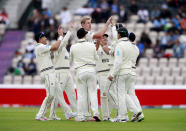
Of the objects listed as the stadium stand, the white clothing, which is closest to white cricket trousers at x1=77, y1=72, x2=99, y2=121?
the stadium stand

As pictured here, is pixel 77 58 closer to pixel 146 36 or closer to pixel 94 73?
pixel 94 73

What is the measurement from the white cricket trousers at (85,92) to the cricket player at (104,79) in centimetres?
80

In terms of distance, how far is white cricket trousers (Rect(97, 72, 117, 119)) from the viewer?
16297 mm

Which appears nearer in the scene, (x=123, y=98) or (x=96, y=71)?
(x=123, y=98)

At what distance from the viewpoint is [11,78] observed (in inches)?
1165

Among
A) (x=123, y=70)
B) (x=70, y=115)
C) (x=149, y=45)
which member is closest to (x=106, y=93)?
(x=123, y=70)

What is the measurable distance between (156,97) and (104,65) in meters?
8.58

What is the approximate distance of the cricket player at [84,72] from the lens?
15570 mm

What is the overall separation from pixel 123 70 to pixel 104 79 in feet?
3.73

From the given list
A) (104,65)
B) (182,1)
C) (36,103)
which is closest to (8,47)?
(36,103)

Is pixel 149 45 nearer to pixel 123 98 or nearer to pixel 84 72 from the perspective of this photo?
pixel 123 98

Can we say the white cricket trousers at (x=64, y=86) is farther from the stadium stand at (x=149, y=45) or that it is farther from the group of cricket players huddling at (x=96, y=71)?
the stadium stand at (x=149, y=45)

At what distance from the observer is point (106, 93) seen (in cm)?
1639

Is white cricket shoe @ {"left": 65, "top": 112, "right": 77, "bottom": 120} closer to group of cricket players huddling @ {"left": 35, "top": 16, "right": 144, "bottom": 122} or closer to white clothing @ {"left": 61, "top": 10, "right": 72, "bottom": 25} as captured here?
group of cricket players huddling @ {"left": 35, "top": 16, "right": 144, "bottom": 122}
